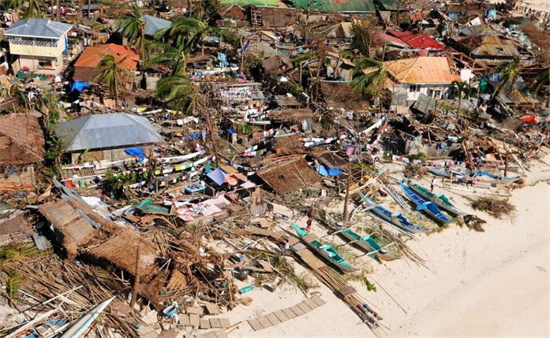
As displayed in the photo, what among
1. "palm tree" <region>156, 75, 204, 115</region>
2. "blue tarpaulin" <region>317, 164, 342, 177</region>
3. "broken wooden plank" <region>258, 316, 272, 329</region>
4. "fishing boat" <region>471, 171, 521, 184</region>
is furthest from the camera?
"palm tree" <region>156, 75, 204, 115</region>

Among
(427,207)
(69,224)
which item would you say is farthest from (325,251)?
(69,224)

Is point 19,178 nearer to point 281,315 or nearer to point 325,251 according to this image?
point 281,315

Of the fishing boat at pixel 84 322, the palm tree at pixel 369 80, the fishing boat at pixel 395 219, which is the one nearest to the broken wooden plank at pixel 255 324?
the fishing boat at pixel 84 322

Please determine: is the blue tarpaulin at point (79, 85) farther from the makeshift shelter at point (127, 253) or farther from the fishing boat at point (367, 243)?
the fishing boat at point (367, 243)

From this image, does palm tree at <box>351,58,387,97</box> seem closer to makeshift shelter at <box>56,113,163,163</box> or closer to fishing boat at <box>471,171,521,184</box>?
fishing boat at <box>471,171,521,184</box>

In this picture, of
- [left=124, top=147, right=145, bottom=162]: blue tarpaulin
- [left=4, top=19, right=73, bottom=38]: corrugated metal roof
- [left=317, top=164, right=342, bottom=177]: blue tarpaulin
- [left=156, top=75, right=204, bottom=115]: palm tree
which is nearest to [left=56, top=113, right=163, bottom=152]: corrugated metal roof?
[left=124, top=147, right=145, bottom=162]: blue tarpaulin

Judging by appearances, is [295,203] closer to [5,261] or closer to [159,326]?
[159,326]
